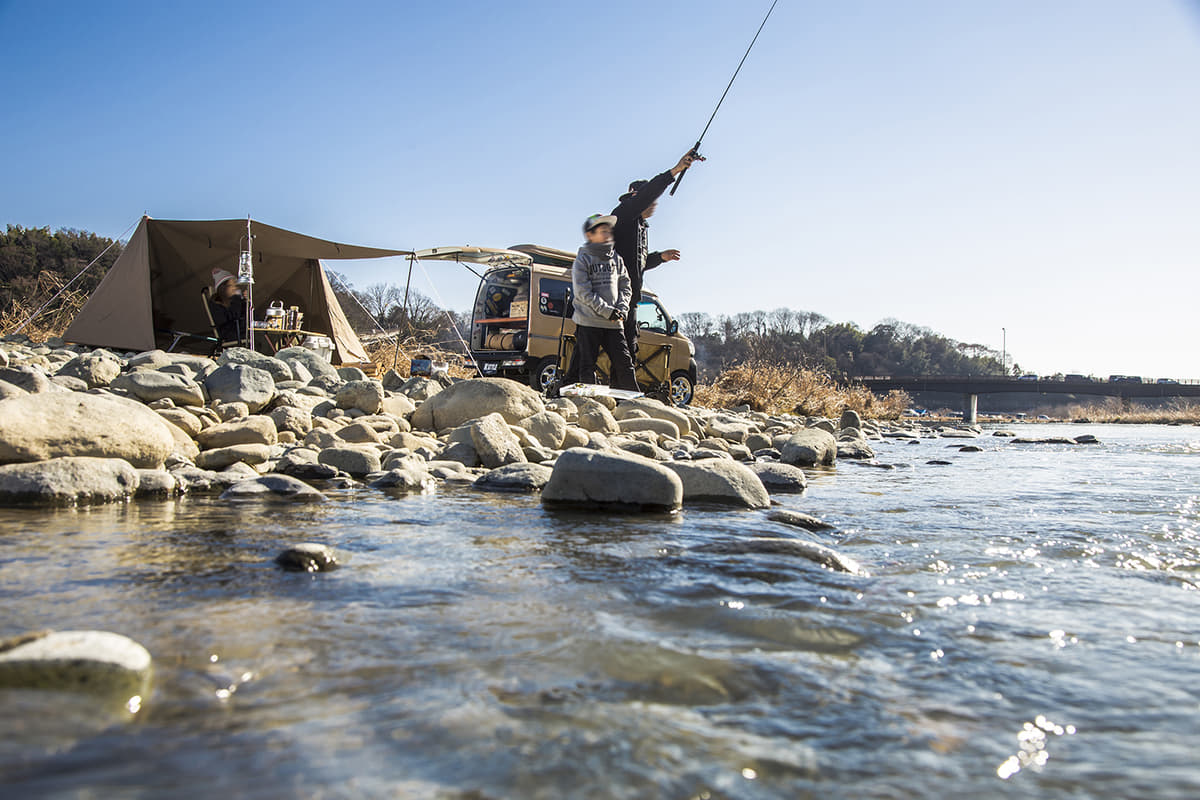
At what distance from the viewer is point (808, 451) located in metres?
7.68

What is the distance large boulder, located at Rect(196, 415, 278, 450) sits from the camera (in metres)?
5.73

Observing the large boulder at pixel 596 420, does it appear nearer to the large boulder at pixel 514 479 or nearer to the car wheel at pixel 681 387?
the large boulder at pixel 514 479

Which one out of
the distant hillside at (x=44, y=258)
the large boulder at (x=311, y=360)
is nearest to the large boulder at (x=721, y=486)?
the large boulder at (x=311, y=360)

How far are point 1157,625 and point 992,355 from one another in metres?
108

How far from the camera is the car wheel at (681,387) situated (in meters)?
12.9

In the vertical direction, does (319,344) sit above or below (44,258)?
below

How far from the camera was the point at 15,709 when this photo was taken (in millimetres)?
1424

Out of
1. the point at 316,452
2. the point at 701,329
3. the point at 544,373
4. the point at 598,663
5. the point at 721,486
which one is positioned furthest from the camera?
the point at 701,329

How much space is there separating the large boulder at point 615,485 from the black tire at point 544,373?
292 inches

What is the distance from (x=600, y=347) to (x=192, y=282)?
9.70 meters

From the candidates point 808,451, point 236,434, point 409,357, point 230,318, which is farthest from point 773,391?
point 236,434

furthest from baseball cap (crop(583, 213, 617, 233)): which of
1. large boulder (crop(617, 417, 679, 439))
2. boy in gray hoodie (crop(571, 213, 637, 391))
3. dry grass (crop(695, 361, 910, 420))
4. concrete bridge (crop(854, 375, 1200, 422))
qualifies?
concrete bridge (crop(854, 375, 1200, 422))

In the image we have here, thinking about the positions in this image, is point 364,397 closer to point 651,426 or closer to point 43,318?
point 651,426

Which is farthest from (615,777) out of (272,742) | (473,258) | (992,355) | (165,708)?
(992,355)
